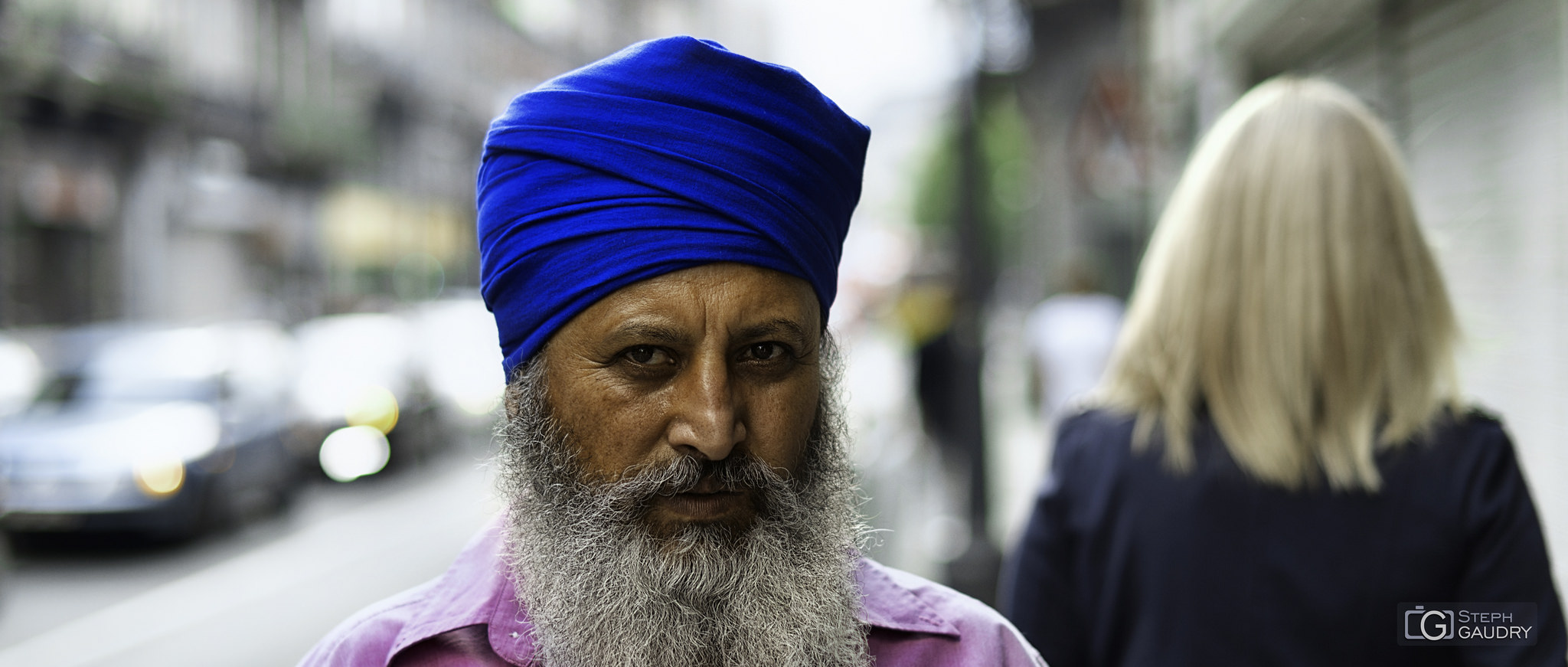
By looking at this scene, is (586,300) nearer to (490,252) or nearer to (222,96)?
(490,252)

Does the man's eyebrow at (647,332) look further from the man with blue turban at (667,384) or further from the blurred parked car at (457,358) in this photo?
the blurred parked car at (457,358)

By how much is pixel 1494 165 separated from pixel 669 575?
3288 mm

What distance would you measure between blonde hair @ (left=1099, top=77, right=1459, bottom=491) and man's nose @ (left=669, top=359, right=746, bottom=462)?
101cm

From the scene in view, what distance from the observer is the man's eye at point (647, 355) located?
164cm

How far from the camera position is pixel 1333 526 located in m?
2.06

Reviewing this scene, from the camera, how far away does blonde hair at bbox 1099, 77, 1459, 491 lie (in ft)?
6.88

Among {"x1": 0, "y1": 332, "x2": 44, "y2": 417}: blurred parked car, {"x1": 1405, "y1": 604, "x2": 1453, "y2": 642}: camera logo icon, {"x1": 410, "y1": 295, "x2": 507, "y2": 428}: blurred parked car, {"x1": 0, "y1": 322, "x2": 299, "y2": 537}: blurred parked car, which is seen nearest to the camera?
{"x1": 1405, "y1": 604, "x2": 1453, "y2": 642}: camera logo icon

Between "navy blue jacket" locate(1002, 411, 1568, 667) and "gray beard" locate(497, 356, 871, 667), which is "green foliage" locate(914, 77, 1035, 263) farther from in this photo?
"gray beard" locate(497, 356, 871, 667)

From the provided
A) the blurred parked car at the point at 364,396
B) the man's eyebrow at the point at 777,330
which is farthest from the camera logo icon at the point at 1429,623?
the blurred parked car at the point at 364,396

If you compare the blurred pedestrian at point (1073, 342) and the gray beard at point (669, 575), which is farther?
the blurred pedestrian at point (1073, 342)

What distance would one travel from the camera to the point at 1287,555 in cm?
208

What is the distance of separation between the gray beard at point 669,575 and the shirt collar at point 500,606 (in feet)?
0.09

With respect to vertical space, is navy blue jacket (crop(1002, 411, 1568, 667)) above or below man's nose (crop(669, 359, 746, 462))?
below

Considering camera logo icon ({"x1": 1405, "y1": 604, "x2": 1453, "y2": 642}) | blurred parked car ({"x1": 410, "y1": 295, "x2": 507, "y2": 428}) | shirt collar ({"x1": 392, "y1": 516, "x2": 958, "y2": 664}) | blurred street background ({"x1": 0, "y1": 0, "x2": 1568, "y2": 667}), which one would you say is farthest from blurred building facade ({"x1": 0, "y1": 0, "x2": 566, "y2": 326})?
camera logo icon ({"x1": 1405, "y1": 604, "x2": 1453, "y2": 642})
